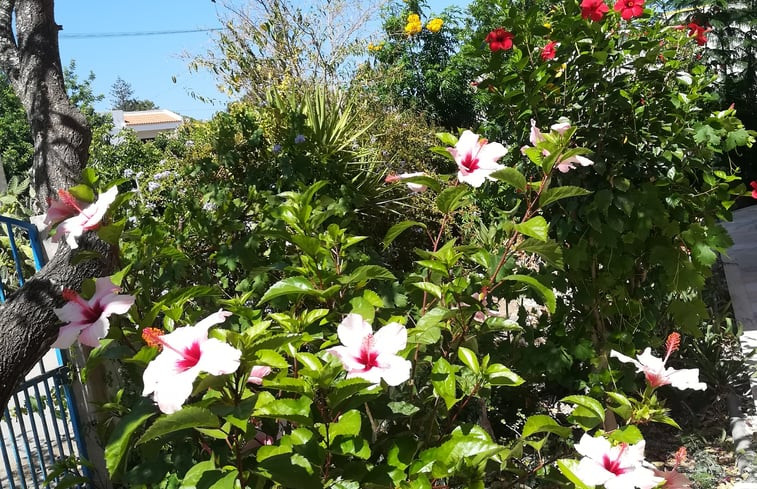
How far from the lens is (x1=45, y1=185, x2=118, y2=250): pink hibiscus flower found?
119cm

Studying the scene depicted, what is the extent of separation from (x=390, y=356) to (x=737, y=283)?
5117 mm

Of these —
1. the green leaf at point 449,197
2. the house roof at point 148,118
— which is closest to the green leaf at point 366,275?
the green leaf at point 449,197

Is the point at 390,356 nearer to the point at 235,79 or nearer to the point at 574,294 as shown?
the point at 574,294

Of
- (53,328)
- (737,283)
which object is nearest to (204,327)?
(53,328)

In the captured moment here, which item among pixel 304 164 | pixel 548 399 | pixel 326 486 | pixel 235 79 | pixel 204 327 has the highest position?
pixel 235 79

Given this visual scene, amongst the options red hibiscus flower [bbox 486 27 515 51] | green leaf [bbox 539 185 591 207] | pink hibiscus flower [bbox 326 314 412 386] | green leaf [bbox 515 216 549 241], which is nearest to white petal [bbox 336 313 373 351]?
pink hibiscus flower [bbox 326 314 412 386]

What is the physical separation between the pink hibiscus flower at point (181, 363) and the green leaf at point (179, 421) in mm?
26

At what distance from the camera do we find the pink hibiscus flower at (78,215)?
3.92ft

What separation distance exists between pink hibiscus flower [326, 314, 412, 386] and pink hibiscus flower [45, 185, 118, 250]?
1.69 feet

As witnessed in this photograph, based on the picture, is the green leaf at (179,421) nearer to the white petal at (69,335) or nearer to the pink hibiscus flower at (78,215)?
the white petal at (69,335)

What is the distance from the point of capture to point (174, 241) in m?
2.54

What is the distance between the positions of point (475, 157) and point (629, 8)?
4.79 ft

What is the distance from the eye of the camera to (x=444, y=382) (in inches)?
48.9

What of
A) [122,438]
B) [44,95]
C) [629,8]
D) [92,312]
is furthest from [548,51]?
[44,95]
